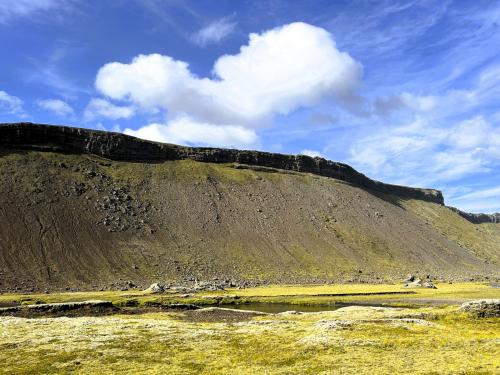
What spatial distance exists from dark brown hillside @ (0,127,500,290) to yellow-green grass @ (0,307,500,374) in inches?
2410

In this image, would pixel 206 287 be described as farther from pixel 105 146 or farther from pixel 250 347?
pixel 105 146

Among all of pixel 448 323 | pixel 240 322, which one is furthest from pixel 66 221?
pixel 448 323

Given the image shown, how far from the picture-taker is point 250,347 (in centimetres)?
3544

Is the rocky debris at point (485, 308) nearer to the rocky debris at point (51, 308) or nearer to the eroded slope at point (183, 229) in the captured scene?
the rocky debris at point (51, 308)

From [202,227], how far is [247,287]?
36493 millimetres

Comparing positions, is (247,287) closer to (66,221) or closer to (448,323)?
(66,221)

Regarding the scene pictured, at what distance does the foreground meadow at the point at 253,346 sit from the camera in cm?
2866

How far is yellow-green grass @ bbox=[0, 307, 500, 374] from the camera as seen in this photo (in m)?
28.6

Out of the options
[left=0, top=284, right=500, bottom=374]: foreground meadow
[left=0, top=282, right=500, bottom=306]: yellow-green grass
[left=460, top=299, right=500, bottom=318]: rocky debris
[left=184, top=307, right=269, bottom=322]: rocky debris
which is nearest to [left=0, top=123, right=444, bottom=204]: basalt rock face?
[left=0, top=282, right=500, bottom=306]: yellow-green grass

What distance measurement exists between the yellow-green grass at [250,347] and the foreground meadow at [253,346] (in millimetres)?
62

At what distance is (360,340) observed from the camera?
36.9 m

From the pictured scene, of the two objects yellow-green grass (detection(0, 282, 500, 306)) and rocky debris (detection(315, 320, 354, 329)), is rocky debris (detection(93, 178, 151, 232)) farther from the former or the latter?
rocky debris (detection(315, 320, 354, 329))

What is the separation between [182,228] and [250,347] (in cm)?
10052

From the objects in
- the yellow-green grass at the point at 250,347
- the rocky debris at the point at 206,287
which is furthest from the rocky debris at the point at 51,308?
the rocky debris at the point at 206,287
